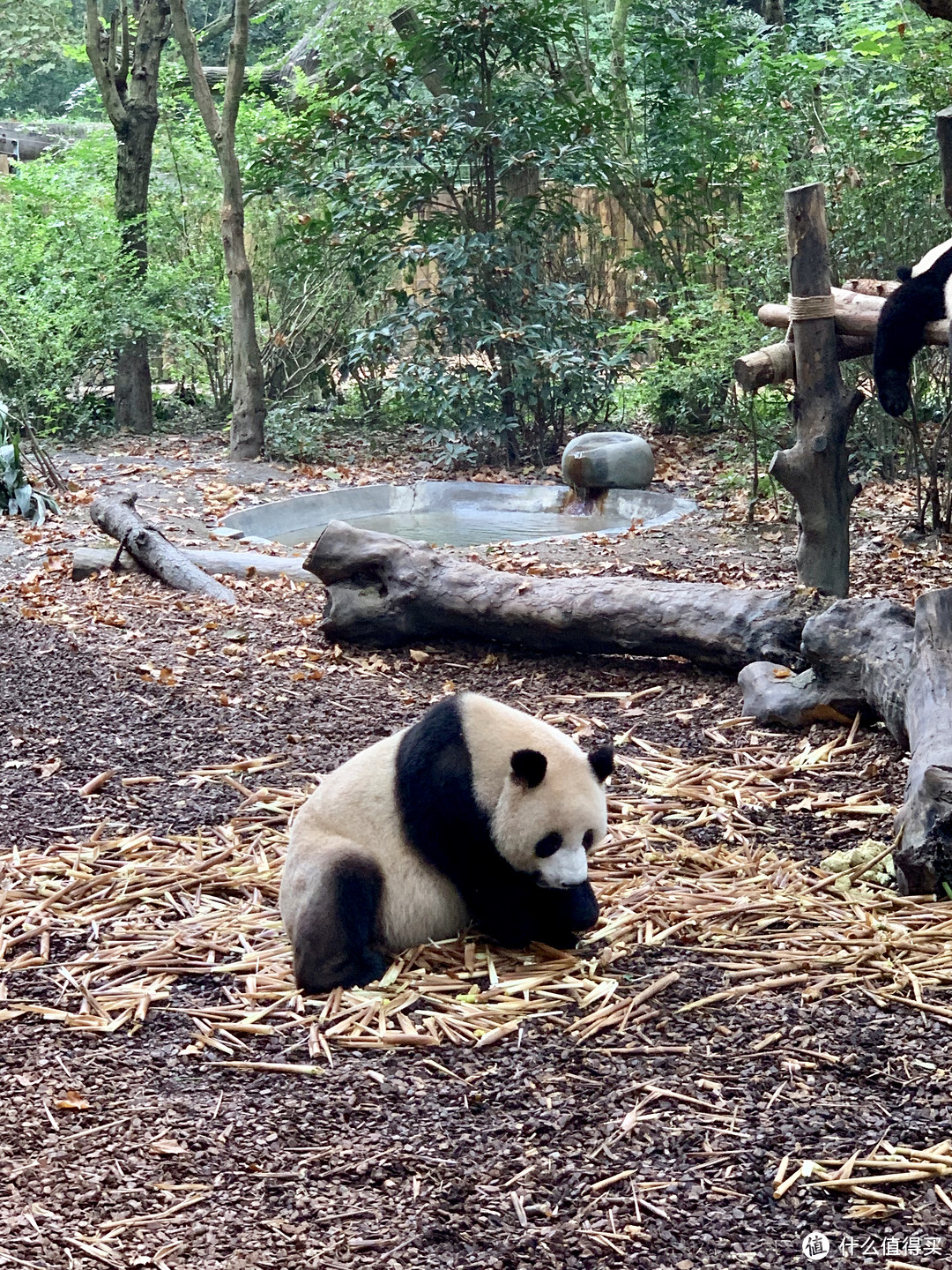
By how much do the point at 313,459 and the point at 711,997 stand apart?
10984 millimetres

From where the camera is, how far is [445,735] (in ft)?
11.0

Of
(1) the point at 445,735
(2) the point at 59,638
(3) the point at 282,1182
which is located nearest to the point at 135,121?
(2) the point at 59,638

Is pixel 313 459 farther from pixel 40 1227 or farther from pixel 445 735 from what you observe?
pixel 40 1227

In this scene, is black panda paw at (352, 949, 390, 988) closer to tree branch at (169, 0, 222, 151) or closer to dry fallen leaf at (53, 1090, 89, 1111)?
dry fallen leaf at (53, 1090, 89, 1111)

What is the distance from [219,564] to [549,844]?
19.5ft

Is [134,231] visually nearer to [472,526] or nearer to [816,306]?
[472,526]

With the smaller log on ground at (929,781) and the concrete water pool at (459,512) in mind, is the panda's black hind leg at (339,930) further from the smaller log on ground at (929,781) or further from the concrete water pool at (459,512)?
the concrete water pool at (459,512)

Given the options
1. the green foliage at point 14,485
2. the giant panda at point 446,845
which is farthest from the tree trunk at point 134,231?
the giant panda at point 446,845

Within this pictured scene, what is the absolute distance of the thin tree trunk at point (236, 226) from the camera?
1173cm

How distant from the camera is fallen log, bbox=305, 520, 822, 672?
556cm

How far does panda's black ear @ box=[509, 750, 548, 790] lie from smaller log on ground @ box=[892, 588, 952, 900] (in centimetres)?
117

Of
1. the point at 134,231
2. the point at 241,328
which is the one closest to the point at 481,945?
the point at 241,328

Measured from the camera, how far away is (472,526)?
11750 mm

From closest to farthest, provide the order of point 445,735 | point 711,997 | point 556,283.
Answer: point 711,997 → point 445,735 → point 556,283
